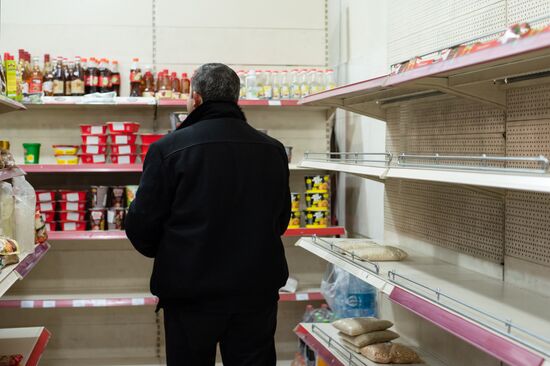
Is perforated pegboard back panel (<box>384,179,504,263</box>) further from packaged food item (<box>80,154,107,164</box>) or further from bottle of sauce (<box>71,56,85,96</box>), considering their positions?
bottle of sauce (<box>71,56,85,96</box>)

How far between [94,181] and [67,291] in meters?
0.89

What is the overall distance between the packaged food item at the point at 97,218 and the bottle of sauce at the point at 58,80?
2.93 feet

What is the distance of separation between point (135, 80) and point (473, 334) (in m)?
3.60

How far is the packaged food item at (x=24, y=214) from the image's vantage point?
3.27 metres

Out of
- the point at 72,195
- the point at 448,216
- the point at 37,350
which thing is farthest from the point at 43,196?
the point at 448,216

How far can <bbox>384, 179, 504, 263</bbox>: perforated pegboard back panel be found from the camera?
2.74m

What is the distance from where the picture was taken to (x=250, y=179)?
2.70m

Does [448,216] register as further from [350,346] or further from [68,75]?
[68,75]

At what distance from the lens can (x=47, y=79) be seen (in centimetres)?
477

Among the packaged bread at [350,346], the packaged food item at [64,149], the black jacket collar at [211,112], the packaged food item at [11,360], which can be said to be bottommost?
the packaged bread at [350,346]

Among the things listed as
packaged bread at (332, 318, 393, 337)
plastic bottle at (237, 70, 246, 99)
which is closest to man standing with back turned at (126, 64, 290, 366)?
packaged bread at (332, 318, 393, 337)

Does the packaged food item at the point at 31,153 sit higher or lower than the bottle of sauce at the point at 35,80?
lower

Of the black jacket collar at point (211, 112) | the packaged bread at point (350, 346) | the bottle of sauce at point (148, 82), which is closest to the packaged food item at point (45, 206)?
the bottle of sauce at point (148, 82)

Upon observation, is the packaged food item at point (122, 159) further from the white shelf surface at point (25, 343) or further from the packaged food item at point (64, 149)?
the white shelf surface at point (25, 343)
